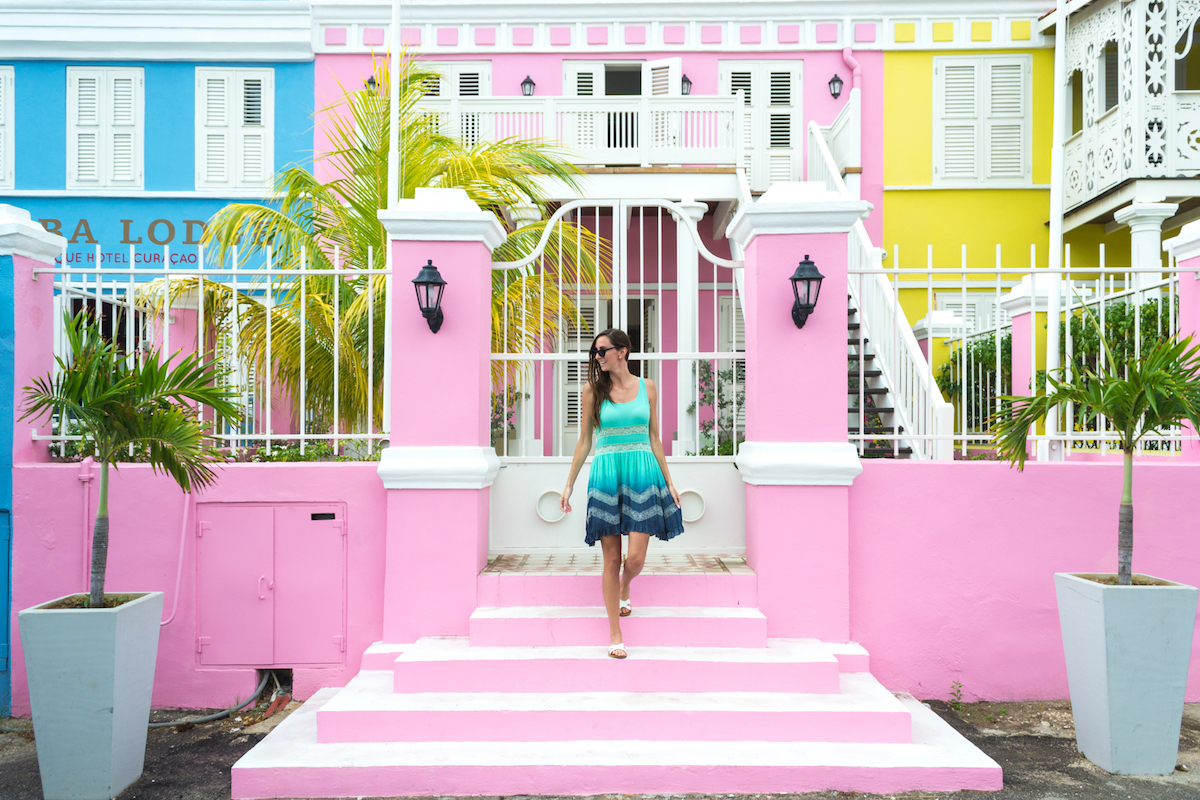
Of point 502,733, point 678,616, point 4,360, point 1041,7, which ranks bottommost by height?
point 502,733

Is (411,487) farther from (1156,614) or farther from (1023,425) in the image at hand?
(1156,614)

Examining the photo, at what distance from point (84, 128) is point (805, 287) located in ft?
35.5

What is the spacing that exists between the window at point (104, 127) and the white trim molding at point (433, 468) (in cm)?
890

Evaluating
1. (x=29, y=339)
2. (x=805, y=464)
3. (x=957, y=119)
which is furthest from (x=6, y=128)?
(x=957, y=119)

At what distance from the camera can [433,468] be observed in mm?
4312

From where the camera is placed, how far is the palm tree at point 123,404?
358cm

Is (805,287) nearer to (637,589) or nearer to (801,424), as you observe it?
(801,424)

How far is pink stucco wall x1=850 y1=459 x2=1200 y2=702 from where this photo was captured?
4430 mm

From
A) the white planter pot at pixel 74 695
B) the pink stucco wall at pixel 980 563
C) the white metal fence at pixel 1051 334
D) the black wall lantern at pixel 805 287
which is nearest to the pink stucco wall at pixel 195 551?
the white planter pot at pixel 74 695

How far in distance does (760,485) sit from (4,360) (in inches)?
164

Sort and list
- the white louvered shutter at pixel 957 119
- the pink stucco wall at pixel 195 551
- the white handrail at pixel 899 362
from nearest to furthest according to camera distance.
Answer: the pink stucco wall at pixel 195 551
the white handrail at pixel 899 362
the white louvered shutter at pixel 957 119

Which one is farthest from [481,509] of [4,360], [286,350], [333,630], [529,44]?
[529,44]

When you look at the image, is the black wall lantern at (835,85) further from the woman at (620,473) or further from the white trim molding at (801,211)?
the woman at (620,473)

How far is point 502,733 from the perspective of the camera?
11.8 feet
